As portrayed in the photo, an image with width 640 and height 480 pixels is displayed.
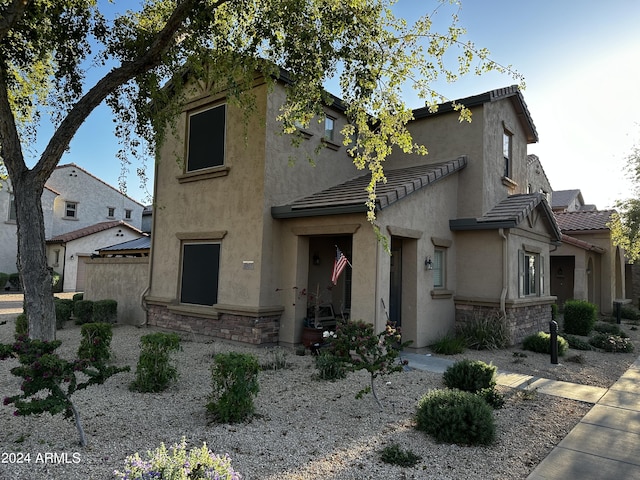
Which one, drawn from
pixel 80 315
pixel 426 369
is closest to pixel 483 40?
pixel 426 369

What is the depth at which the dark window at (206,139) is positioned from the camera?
11195 millimetres

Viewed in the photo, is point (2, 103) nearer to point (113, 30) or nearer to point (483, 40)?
point (113, 30)

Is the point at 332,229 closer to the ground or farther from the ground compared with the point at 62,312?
farther from the ground

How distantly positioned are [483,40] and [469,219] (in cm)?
508

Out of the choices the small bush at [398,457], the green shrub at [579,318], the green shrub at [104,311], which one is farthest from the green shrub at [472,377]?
the green shrub at [104,311]

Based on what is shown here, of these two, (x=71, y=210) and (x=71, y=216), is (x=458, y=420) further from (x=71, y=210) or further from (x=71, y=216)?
(x=71, y=210)

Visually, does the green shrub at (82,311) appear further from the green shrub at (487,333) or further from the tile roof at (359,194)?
the green shrub at (487,333)

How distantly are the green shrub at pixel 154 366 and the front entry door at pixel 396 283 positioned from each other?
17.9ft

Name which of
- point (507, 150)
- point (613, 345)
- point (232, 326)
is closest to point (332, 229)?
point (232, 326)

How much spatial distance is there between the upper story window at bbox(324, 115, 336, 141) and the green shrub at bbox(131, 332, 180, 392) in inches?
287

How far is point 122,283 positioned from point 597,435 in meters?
13.0

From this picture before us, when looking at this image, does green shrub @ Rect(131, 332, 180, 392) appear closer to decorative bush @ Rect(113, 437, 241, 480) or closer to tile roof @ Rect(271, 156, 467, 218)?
decorative bush @ Rect(113, 437, 241, 480)

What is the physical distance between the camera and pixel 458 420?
4.74 metres

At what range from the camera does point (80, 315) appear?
43.5ft
